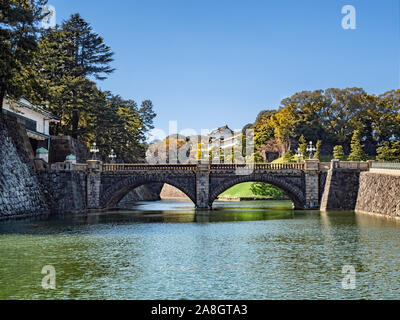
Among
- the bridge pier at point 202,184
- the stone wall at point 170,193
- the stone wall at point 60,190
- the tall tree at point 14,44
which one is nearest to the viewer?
the tall tree at point 14,44

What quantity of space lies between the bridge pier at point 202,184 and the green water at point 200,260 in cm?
1828

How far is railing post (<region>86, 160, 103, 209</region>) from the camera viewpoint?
62.8m

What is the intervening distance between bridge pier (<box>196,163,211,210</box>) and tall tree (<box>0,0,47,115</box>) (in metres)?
23.8

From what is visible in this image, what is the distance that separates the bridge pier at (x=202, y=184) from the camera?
62.0 meters

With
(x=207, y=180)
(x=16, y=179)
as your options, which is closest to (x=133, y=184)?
(x=207, y=180)

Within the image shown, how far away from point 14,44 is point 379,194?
40.5 metres

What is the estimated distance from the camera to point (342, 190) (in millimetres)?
59344

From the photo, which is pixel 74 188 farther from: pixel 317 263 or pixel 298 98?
pixel 298 98

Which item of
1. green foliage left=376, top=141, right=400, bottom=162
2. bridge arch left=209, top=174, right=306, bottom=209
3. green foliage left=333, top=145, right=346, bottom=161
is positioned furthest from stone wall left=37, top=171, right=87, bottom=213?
green foliage left=333, top=145, right=346, bottom=161

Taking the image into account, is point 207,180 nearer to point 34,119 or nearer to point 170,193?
point 34,119

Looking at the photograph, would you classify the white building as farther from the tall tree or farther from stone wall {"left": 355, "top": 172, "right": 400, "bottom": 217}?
stone wall {"left": 355, "top": 172, "right": 400, "bottom": 217}

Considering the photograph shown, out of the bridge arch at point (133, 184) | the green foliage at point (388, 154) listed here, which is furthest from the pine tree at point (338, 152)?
the bridge arch at point (133, 184)

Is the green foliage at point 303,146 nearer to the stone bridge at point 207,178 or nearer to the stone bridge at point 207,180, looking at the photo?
the stone bridge at point 207,180

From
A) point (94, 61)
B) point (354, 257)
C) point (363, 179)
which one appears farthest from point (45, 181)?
point (354, 257)
